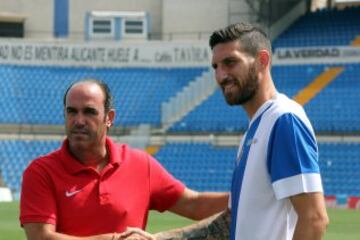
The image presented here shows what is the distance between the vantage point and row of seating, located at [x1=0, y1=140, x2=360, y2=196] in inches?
1168

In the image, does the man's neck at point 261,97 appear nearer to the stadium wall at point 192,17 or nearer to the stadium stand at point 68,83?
the stadium stand at point 68,83

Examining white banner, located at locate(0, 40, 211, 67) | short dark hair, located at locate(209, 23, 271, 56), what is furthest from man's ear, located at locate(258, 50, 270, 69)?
white banner, located at locate(0, 40, 211, 67)

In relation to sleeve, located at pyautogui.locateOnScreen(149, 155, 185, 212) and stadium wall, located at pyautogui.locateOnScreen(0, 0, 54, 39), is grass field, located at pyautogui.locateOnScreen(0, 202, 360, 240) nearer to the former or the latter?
sleeve, located at pyautogui.locateOnScreen(149, 155, 185, 212)

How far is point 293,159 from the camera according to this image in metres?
3.58

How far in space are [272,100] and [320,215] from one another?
1.82ft

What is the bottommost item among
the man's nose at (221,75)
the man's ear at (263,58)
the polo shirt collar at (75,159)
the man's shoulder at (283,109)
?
the polo shirt collar at (75,159)

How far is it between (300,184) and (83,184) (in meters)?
1.21

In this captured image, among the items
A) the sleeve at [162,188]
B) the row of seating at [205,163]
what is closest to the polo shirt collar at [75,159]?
the sleeve at [162,188]

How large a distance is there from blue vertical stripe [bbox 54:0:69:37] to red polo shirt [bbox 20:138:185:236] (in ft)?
110

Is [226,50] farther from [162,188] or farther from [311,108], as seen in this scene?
[311,108]

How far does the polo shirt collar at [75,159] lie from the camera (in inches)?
171

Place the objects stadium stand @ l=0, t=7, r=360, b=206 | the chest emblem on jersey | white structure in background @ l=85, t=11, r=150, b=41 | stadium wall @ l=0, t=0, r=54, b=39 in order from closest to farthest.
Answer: the chest emblem on jersey, stadium stand @ l=0, t=7, r=360, b=206, white structure in background @ l=85, t=11, r=150, b=41, stadium wall @ l=0, t=0, r=54, b=39

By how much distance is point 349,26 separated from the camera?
3728 cm

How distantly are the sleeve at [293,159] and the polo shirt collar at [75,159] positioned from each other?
1061 mm
